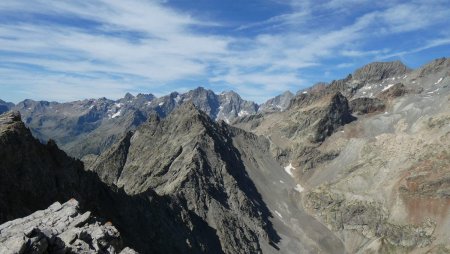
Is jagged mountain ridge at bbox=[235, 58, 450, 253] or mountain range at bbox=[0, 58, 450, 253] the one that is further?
jagged mountain ridge at bbox=[235, 58, 450, 253]

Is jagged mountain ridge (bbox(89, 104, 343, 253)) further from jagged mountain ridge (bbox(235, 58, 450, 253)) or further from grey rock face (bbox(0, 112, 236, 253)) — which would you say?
grey rock face (bbox(0, 112, 236, 253))

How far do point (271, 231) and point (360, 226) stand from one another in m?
36.2

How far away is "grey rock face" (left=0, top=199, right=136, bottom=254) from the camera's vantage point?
91.5 ft

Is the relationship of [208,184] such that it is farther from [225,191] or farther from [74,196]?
[74,196]

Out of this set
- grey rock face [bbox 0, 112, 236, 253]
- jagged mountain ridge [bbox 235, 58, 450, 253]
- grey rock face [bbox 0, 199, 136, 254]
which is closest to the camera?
grey rock face [bbox 0, 199, 136, 254]

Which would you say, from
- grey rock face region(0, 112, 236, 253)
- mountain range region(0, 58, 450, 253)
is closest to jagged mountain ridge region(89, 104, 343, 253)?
mountain range region(0, 58, 450, 253)

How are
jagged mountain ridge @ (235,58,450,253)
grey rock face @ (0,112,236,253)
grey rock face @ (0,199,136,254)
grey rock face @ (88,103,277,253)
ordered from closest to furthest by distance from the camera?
grey rock face @ (0,199,136,254) < grey rock face @ (0,112,236,253) < grey rock face @ (88,103,277,253) < jagged mountain ridge @ (235,58,450,253)

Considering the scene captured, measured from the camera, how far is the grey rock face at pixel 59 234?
2788 centimetres

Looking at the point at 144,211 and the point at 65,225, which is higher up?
the point at 65,225

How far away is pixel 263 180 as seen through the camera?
19650 cm

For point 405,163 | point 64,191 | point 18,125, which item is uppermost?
point 405,163

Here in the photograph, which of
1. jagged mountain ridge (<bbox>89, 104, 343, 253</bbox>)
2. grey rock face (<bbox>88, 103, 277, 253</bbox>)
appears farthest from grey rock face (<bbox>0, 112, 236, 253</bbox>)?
jagged mountain ridge (<bbox>89, 104, 343, 253</bbox>)

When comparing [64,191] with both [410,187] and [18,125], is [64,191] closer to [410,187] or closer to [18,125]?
[18,125]

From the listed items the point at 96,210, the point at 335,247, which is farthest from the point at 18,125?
the point at 335,247
